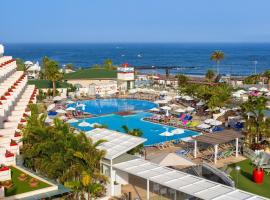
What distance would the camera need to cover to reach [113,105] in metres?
55.1

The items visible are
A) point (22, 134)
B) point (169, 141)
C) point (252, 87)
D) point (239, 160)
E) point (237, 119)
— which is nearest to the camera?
point (22, 134)

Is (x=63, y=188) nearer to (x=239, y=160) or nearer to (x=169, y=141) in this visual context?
(x=239, y=160)

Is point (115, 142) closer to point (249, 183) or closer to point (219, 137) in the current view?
point (249, 183)

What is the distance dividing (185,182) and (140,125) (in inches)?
956

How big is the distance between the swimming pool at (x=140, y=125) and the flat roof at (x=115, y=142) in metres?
11.0

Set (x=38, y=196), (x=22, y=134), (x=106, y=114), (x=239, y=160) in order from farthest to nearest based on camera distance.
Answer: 1. (x=106, y=114)
2. (x=239, y=160)
3. (x=22, y=134)
4. (x=38, y=196)

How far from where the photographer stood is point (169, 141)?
34.7 m

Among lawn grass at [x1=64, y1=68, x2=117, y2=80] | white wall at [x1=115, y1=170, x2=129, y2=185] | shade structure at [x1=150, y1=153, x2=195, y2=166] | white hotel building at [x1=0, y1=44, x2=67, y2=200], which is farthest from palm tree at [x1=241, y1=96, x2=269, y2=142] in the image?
lawn grass at [x1=64, y1=68, x2=117, y2=80]

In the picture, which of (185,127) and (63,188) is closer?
(63,188)

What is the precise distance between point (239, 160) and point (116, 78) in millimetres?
42067

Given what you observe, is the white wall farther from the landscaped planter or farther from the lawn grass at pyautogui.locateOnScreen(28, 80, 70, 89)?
the lawn grass at pyautogui.locateOnScreen(28, 80, 70, 89)

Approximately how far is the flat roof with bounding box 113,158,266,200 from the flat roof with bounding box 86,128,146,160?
714mm

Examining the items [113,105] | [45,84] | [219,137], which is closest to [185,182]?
[219,137]

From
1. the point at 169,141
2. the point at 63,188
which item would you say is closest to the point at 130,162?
the point at 63,188
